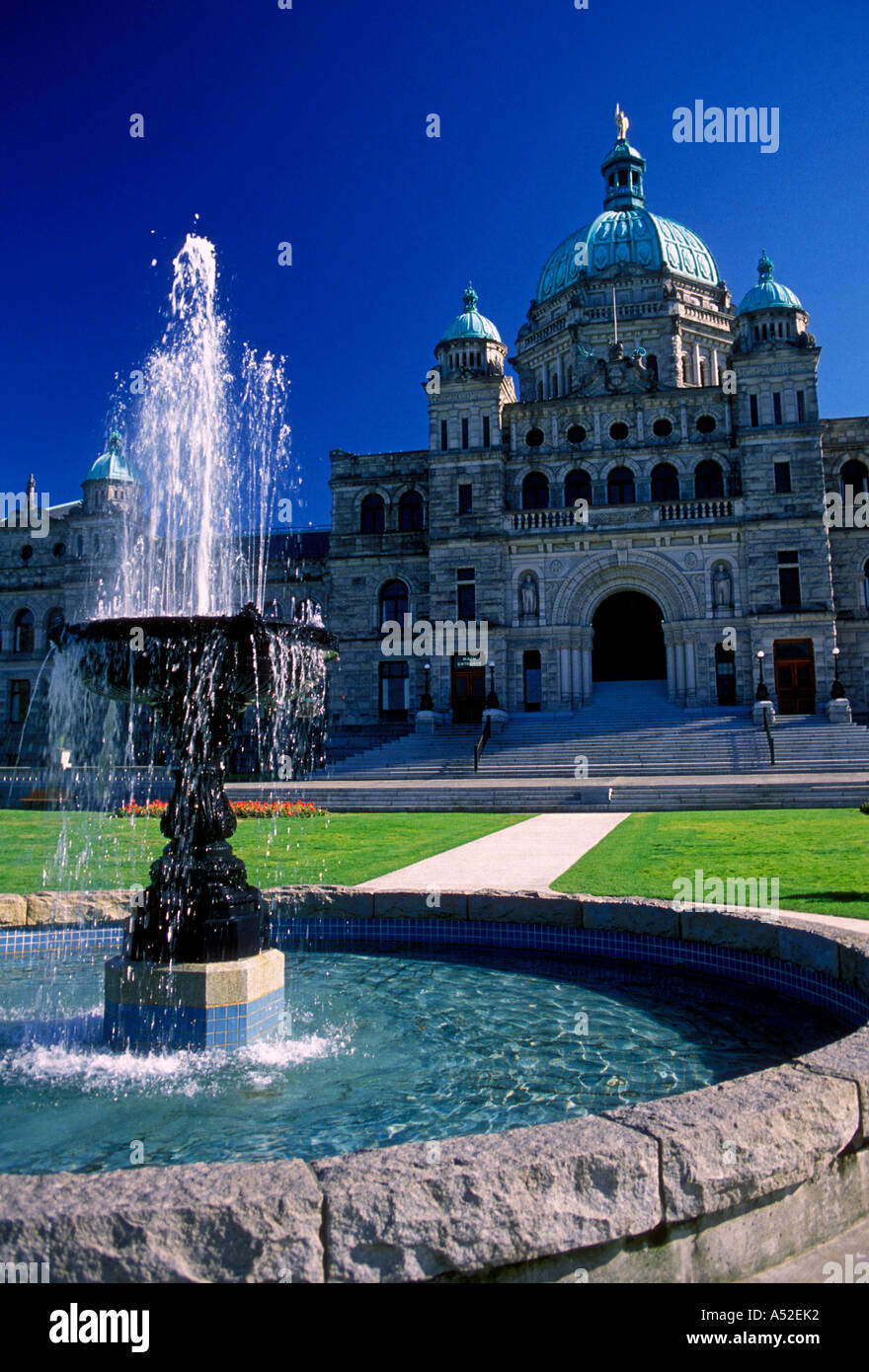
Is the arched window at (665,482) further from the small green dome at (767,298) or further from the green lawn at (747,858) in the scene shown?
the green lawn at (747,858)

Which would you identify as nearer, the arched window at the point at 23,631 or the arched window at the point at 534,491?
the arched window at the point at 534,491

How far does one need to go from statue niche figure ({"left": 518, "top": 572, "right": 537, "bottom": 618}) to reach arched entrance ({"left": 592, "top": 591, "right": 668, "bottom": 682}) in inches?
148

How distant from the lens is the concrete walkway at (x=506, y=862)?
33.4ft

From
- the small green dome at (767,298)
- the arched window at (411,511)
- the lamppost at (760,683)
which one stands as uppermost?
the small green dome at (767,298)

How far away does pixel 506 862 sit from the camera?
1234 cm

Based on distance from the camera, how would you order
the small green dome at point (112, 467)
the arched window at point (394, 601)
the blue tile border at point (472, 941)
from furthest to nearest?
the small green dome at point (112, 467), the arched window at point (394, 601), the blue tile border at point (472, 941)

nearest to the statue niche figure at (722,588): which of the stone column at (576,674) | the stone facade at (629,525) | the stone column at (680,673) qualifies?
the stone facade at (629,525)

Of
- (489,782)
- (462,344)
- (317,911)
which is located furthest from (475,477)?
(317,911)

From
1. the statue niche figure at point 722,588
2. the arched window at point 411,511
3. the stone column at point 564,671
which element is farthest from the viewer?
the arched window at point 411,511

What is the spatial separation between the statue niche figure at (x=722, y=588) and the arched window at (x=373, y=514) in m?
14.7

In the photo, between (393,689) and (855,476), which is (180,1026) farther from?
(855,476)

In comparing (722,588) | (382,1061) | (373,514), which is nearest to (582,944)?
(382,1061)

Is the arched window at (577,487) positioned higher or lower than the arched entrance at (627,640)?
higher
